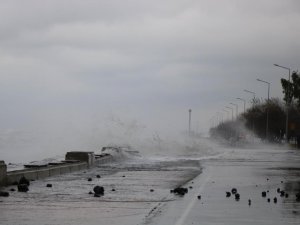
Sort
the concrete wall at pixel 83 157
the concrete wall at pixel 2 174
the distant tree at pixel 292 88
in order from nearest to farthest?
the concrete wall at pixel 2 174 → the concrete wall at pixel 83 157 → the distant tree at pixel 292 88

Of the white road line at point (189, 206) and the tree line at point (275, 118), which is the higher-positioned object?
Result: the tree line at point (275, 118)

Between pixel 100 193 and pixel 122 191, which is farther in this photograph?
pixel 122 191

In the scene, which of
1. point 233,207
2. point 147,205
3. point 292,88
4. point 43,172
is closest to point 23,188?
point 147,205

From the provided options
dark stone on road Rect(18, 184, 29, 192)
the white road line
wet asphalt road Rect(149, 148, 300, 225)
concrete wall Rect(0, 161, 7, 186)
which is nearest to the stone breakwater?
concrete wall Rect(0, 161, 7, 186)

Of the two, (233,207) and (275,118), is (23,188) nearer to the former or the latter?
(233,207)

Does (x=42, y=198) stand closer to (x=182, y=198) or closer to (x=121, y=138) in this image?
(x=182, y=198)

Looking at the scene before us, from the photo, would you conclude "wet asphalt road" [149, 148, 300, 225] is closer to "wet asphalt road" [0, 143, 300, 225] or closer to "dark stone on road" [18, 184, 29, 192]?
"wet asphalt road" [0, 143, 300, 225]

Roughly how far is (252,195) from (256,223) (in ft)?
20.8

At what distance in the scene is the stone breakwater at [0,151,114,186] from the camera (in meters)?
21.5

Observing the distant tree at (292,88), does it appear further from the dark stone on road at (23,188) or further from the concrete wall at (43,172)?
the dark stone on road at (23,188)

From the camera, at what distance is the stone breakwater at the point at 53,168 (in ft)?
70.5

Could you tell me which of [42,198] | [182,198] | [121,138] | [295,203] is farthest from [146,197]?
[121,138]

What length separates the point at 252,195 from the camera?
19.4m

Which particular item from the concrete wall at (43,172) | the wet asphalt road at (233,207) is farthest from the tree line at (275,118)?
the wet asphalt road at (233,207)
